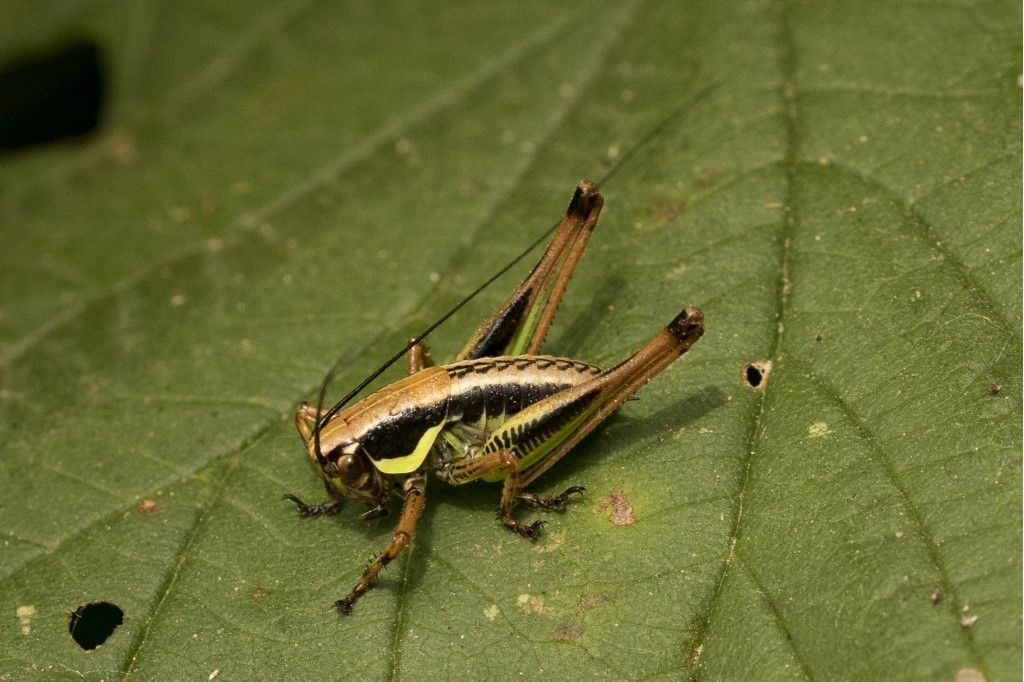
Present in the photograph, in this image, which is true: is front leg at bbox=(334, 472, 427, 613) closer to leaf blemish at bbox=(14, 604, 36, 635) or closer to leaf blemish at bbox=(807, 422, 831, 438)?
leaf blemish at bbox=(14, 604, 36, 635)

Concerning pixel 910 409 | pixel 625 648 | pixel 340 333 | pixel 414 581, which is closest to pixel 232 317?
pixel 340 333

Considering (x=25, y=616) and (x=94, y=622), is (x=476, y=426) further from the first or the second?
(x=25, y=616)

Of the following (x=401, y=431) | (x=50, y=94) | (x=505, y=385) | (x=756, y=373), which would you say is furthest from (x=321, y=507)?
(x=50, y=94)

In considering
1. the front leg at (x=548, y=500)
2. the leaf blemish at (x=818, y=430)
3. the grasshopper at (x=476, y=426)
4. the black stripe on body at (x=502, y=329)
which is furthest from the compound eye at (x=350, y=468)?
the leaf blemish at (x=818, y=430)

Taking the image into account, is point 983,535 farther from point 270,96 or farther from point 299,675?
point 270,96

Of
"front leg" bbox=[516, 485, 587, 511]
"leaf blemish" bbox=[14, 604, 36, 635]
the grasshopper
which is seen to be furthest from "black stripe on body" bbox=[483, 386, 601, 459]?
"leaf blemish" bbox=[14, 604, 36, 635]
